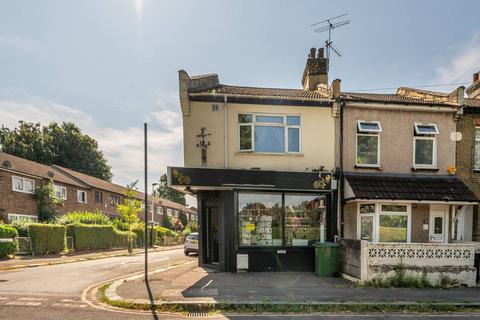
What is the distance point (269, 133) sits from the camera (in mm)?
12180

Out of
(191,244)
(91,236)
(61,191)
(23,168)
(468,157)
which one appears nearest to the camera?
(468,157)

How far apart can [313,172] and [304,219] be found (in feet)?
6.33

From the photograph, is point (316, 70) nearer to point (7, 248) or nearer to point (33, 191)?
point (7, 248)

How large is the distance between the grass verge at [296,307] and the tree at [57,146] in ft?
173

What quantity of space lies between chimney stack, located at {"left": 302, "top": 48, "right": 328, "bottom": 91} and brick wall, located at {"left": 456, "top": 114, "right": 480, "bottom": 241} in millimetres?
6533

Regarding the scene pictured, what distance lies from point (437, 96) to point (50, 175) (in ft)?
106

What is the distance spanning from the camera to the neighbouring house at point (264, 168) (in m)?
11.5

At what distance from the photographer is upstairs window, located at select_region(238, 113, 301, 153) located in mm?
12067

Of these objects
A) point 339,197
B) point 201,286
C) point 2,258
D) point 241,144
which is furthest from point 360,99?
point 2,258

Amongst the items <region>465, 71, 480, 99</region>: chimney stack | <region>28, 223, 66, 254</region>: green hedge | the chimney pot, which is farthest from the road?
<region>465, 71, 480, 99</region>: chimney stack

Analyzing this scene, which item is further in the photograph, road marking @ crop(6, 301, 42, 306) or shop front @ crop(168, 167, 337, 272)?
shop front @ crop(168, 167, 337, 272)

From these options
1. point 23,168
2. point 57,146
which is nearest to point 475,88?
point 23,168

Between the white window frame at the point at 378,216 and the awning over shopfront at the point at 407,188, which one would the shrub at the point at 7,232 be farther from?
the white window frame at the point at 378,216

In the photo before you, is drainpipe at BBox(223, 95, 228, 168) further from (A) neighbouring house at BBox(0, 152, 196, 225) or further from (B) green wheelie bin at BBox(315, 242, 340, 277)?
(A) neighbouring house at BBox(0, 152, 196, 225)
